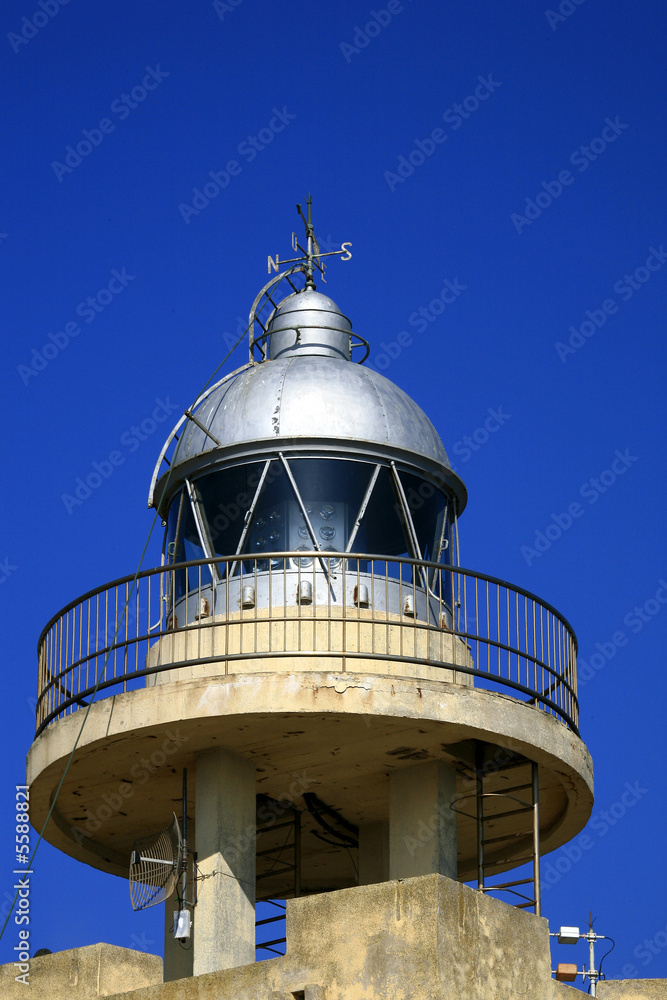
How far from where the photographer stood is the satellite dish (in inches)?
808

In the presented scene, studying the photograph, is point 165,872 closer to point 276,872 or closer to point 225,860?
point 225,860

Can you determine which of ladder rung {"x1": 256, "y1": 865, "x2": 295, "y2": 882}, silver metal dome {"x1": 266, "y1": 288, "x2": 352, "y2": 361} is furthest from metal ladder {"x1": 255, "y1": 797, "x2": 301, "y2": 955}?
silver metal dome {"x1": 266, "y1": 288, "x2": 352, "y2": 361}

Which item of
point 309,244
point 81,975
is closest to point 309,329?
point 309,244

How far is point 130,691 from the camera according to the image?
66.4ft

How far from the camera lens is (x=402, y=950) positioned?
1756cm

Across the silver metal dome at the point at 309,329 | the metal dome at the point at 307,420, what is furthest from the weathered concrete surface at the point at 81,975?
the silver metal dome at the point at 309,329

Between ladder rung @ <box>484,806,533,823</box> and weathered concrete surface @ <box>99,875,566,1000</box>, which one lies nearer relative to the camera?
weathered concrete surface @ <box>99,875,566,1000</box>

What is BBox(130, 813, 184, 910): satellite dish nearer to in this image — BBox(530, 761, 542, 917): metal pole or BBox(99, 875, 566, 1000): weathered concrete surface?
BBox(99, 875, 566, 1000): weathered concrete surface

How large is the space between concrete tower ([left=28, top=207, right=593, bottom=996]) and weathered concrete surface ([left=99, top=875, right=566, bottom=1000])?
28cm

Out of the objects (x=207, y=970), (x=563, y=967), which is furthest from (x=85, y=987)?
(x=563, y=967)

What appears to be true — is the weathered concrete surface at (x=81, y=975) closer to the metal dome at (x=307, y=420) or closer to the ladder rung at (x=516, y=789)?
the ladder rung at (x=516, y=789)

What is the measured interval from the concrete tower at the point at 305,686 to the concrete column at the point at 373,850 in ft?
0.09

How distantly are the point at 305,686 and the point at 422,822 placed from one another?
8.46 feet

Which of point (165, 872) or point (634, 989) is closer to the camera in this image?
point (165, 872)
